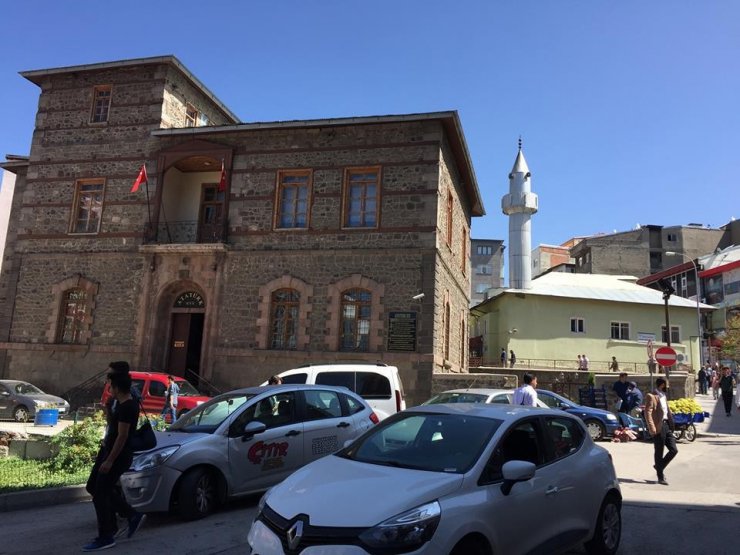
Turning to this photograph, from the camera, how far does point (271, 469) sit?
7434mm

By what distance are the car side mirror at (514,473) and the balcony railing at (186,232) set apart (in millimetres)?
17996

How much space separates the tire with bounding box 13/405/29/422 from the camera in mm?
17516

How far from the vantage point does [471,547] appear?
386cm

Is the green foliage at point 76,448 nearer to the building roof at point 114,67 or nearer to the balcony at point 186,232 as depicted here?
the balcony at point 186,232

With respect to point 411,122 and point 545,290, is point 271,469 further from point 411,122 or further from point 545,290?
point 545,290

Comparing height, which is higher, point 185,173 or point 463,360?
point 185,173

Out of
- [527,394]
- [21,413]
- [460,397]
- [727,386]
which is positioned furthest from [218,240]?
[727,386]

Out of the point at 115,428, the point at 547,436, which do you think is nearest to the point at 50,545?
the point at 115,428

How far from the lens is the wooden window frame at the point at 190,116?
23859 mm

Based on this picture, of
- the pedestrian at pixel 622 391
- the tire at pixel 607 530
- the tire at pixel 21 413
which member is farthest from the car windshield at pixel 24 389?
the pedestrian at pixel 622 391

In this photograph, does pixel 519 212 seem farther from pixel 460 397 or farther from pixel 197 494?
pixel 197 494

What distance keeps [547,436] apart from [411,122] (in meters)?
16.1

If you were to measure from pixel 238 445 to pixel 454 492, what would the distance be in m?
3.93

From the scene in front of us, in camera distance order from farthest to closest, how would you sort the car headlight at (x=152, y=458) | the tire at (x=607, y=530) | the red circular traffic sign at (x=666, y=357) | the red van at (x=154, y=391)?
the red circular traffic sign at (x=666, y=357) < the red van at (x=154, y=391) < the car headlight at (x=152, y=458) < the tire at (x=607, y=530)
